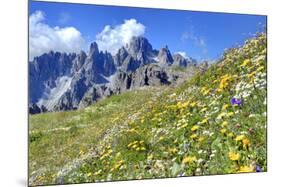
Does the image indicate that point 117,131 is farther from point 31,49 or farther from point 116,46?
point 31,49

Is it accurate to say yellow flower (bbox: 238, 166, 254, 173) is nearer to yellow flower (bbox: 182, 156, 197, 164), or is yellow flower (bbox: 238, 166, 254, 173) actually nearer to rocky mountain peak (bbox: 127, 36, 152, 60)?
yellow flower (bbox: 182, 156, 197, 164)

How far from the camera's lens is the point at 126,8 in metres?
3.38

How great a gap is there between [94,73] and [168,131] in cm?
66

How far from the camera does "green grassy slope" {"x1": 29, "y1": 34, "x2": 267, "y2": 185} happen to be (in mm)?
3232

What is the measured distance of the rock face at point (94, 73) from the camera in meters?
3.15

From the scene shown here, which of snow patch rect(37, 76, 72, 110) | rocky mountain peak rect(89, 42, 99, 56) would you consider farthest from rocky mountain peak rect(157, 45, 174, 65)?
snow patch rect(37, 76, 72, 110)

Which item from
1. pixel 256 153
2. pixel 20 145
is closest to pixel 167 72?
pixel 256 153

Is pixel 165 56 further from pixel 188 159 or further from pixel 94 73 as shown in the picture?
pixel 188 159

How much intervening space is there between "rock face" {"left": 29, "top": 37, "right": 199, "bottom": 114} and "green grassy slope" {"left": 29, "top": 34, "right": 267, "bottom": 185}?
68mm

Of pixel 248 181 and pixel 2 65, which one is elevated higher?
pixel 2 65

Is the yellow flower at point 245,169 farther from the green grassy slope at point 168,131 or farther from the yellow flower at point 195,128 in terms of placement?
the yellow flower at point 195,128

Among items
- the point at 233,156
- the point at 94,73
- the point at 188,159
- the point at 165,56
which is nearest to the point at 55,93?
the point at 94,73

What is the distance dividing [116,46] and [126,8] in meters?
0.26

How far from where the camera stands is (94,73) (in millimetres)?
3352
